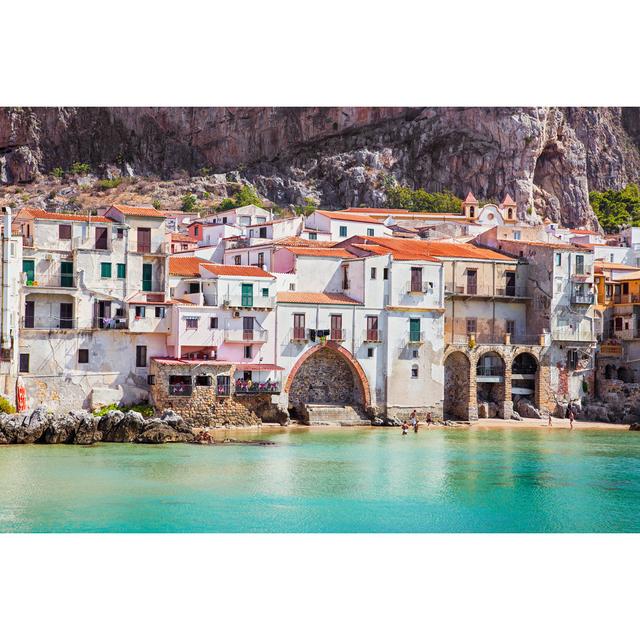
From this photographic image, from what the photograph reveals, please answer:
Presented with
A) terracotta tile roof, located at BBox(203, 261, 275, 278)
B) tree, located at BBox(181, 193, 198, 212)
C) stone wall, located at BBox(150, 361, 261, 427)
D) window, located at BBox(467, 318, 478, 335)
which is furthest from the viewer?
tree, located at BBox(181, 193, 198, 212)

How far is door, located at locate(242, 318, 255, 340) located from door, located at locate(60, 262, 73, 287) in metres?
5.52

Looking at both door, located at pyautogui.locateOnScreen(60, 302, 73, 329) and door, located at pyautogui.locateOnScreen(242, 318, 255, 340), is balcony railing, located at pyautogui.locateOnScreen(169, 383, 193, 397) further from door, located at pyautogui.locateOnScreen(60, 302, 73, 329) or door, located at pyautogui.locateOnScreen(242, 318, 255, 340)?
door, located at pyautogui.locateOnScreen(60, 302, 73, 329)

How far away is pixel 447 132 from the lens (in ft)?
253

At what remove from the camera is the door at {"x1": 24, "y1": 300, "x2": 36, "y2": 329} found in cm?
3822

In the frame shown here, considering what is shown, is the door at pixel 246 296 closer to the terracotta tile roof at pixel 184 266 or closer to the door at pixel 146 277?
the terracotta tile roof at pixel 184 266

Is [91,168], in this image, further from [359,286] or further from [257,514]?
[257,514]

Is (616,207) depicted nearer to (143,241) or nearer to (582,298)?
(582,298)

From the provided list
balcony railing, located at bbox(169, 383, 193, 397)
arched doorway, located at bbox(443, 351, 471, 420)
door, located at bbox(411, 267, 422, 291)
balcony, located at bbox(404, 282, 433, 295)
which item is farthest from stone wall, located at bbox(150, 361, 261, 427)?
arched doorway, located at bbox(443, 351, 471, 420)

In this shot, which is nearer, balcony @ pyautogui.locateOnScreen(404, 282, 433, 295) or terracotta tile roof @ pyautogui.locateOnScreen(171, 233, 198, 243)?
balcony @ pyautogui.locateOnScreen(404, 282, 433, 295)

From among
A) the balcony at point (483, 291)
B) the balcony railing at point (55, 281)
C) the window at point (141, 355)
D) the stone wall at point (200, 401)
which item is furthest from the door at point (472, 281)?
the balcony railing at point (55, 281)

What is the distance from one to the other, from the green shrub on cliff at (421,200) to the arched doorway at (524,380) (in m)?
24.9

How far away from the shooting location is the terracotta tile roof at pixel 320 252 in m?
43.7

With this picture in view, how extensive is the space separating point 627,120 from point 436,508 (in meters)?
59.5

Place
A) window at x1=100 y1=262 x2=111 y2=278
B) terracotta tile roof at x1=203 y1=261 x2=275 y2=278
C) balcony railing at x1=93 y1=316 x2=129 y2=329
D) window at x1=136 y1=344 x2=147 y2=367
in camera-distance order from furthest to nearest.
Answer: terracotta tile roof at x1=203 y1=261 x2=275 y2=278
window at x1=136 y1=344 x2=147 y2=367
window at x1=100 y1=262 x2=111 y2=278
balcony railing at x1=93 y1=316 x2=129 y2=329
